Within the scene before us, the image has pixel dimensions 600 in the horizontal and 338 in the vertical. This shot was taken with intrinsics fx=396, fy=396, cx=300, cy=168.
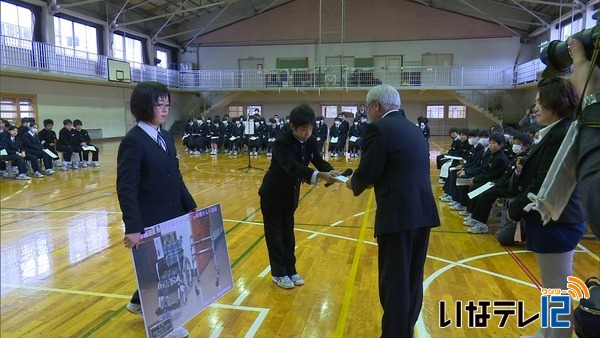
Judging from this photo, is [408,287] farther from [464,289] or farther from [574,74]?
[574,74]

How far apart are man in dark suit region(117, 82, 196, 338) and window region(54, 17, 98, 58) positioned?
51.5 ft

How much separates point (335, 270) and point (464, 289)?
45.2 inches

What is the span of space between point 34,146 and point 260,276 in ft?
28.7

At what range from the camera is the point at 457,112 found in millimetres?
22688

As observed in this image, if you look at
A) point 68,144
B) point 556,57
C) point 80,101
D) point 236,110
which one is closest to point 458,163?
point 556,57

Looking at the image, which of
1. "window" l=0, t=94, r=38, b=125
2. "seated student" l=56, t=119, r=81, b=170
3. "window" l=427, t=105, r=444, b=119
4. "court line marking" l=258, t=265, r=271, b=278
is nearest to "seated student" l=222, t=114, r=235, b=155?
"seated student" l=56, t=119, r=81, b=170

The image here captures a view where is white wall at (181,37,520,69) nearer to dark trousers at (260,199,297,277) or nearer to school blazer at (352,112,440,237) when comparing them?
dark trousers at (260,199,297,277)

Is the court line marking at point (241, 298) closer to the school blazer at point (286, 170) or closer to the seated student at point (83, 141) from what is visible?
the school blazer at point (286, 170)

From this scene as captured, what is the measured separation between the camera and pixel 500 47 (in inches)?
839

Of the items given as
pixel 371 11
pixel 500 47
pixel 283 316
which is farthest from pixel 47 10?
pixel 500 47

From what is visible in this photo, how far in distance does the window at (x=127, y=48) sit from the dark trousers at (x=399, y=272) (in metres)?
20.0

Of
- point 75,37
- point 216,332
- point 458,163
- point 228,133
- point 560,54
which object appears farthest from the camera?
point 75,37

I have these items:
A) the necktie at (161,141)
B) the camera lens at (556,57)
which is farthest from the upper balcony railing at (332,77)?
the camera lens at (556,57)

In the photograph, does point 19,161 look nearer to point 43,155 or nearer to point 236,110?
point 43,155
